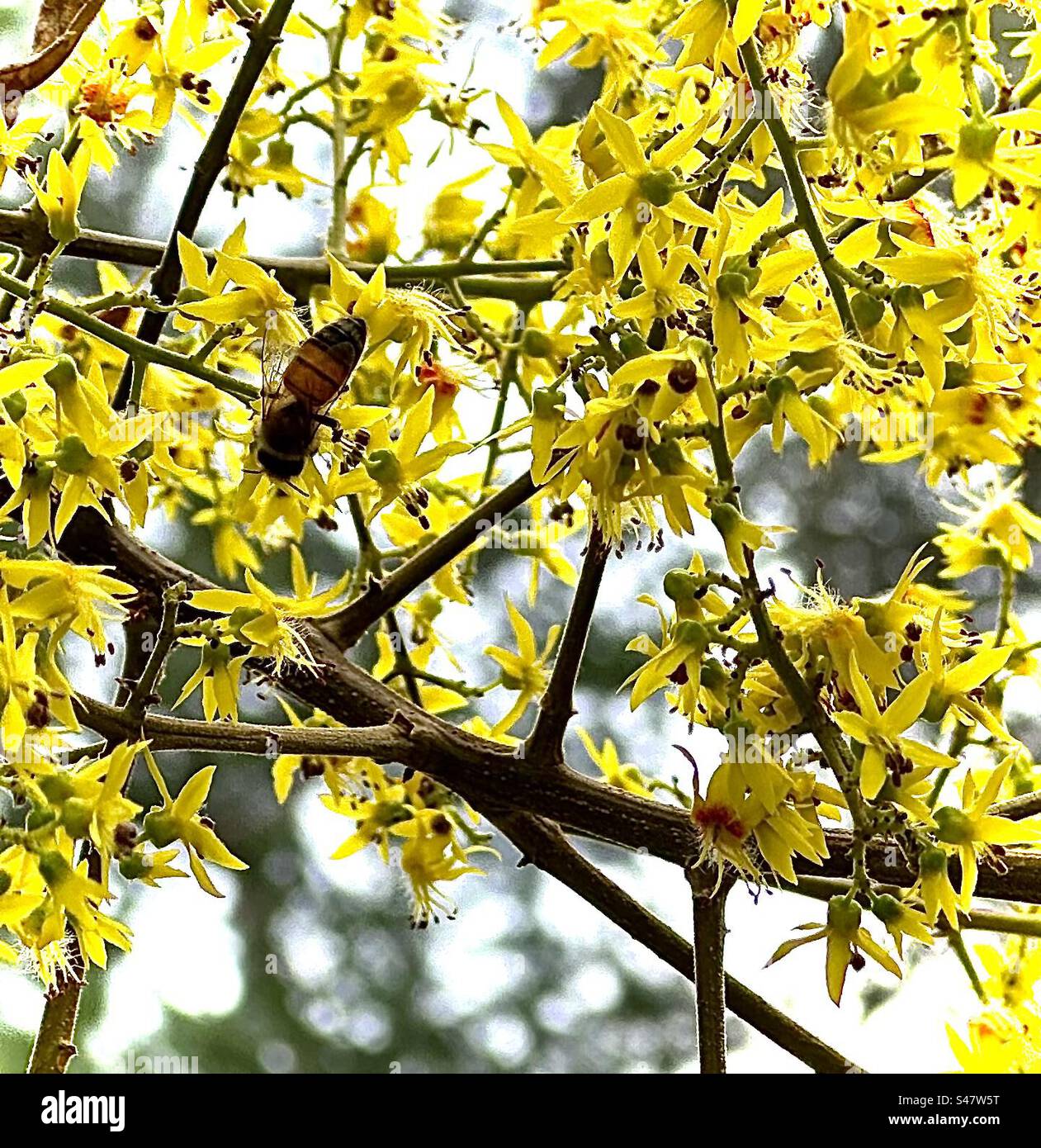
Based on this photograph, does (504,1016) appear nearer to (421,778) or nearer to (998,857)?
(421,778)

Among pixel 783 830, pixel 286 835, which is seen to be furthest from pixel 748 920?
pixel 286 835

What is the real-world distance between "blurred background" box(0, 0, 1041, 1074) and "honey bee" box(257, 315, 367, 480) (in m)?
1.18

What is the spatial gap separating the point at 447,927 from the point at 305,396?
6.44ft

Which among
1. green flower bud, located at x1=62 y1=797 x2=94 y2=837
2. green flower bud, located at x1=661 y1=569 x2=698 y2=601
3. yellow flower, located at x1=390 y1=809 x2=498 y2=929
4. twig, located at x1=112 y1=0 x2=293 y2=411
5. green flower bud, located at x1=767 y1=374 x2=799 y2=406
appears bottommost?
green flower bud, located at x1=62 y1=797 x2=94 y2=837

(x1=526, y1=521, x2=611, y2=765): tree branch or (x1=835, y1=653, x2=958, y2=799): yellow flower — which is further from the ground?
(x1=526, y1=521, x2=611, y2=765): tree branch

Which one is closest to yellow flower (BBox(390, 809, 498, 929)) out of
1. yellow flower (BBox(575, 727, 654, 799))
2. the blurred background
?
yellow flower (BBox(575, 727, 654, 799))

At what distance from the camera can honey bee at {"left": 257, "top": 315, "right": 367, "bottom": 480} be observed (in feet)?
2.20

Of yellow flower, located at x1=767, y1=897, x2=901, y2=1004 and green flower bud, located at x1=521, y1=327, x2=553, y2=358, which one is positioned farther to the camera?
green flower bud, located at x1=521, y1=327, x2=553, y2=358

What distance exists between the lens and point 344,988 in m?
2.91

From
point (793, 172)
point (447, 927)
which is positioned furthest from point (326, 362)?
point (447, 927)

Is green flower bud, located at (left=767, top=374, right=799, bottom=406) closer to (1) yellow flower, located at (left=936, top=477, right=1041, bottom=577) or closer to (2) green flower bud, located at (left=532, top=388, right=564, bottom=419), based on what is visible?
(2) green flower bud, located at (left=532, top=388, right=564, bottom=419)

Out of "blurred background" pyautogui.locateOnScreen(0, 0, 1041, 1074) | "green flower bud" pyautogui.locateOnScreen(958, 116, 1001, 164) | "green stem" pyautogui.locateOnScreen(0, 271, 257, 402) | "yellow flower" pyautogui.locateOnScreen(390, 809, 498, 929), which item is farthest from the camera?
"blurred background" pyautogui.locateOnScreen(0, 0, 1041, 1074)

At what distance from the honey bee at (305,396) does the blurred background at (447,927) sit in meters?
1.18
